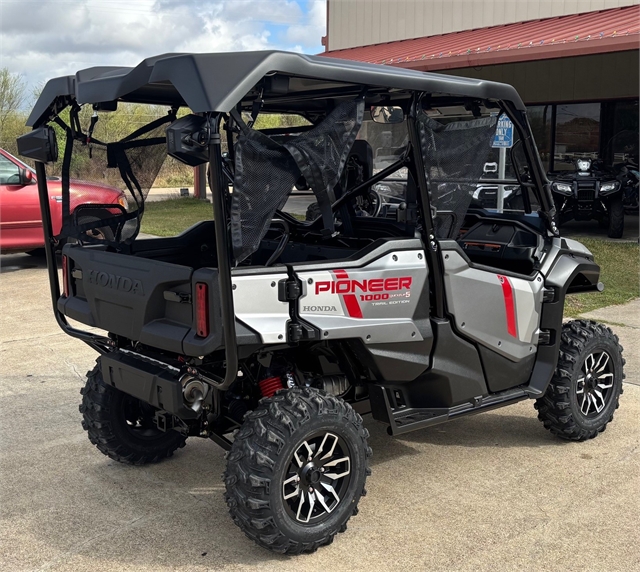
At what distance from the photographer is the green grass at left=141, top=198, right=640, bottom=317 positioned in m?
6.10

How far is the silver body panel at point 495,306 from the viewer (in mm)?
3869

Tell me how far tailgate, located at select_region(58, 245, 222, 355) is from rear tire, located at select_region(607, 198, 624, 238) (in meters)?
10.7

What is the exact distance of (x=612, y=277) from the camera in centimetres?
966

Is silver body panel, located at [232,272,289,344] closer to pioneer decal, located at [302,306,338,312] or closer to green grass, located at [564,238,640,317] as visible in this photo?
pioneer decal, located at [302,306,338,312]

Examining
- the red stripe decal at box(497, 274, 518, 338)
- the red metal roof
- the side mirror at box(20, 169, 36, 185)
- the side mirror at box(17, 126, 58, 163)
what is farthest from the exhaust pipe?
the red metal roof

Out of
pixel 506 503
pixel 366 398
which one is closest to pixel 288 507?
pixel 366 398

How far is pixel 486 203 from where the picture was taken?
15.5 ft

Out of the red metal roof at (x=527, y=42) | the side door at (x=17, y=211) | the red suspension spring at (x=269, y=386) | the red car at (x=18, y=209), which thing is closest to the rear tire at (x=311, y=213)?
the red suspension spring at (x=269, y=386)

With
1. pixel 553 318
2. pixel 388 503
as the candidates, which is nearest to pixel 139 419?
Result: pixel 388 503

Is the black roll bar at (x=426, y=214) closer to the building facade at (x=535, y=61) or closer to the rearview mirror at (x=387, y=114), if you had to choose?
the rearview mirror at (x=387, y=114)

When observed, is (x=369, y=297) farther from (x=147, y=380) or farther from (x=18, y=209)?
(x=18, y=209)

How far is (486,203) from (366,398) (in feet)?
4.57

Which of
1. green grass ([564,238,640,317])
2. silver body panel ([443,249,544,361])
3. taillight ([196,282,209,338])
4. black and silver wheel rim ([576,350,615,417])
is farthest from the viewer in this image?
green grass ([564,238,640,317])

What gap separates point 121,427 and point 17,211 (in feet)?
22.1
